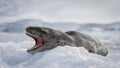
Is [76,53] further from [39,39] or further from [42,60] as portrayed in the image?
[39,39]

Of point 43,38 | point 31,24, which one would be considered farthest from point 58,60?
point 31,24

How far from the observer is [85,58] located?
6.40 metres

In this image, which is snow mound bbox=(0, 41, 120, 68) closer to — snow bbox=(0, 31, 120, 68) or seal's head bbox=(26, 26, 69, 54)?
snow bbox=(0, 31, 120, 68)

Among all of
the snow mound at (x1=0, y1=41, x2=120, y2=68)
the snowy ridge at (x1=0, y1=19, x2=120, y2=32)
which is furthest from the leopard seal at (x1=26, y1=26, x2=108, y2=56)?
the snowy ridge at (x1=0, y1=19, x2=120, y2=32)

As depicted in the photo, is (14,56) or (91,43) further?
(91,43)

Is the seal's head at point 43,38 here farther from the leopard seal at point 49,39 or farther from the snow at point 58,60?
the snow at point 58,60

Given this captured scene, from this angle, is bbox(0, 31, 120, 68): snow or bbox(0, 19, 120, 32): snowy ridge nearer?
bbox(0, 31, 120, 68): snow

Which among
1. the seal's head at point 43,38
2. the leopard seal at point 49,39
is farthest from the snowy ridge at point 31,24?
the seal's head at point 43,38

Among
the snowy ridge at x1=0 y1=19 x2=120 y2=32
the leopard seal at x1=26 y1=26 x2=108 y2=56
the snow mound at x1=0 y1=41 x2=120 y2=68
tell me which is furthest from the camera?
the snowy ridge at x1=0 y1=19 x2=120 y2=32

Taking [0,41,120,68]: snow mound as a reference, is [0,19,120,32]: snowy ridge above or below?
below

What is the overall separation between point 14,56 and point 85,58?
1.55 meters

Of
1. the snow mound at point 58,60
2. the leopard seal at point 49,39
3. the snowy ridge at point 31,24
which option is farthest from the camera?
the snowy ridge at point 31,24

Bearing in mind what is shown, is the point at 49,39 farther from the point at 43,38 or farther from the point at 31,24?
the point at 31,24

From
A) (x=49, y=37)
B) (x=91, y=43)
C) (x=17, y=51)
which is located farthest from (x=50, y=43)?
(x=91, y=43)
